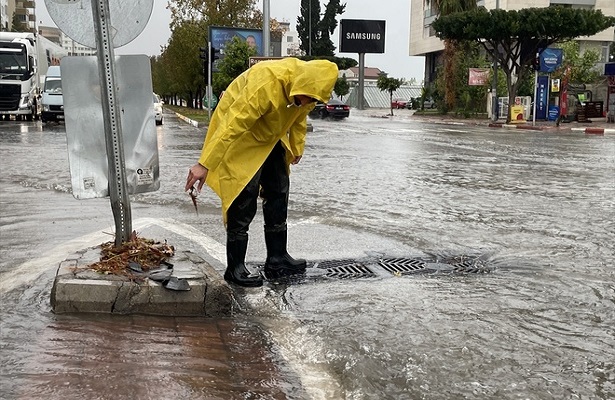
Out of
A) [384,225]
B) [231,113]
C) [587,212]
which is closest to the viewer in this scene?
[231,113]

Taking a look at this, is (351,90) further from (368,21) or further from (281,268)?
(281,268)

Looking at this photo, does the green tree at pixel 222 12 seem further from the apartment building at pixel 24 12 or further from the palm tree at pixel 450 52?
the apartment building at pixel 24 12

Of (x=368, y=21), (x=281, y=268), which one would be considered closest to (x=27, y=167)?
(x=281, y=268)

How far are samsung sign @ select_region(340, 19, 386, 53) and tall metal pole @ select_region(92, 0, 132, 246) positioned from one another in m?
72.5

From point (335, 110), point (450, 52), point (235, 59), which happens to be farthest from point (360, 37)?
point (235, 59)

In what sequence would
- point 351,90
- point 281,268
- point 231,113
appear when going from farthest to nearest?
point 351,90
point 281,268
point 231,113

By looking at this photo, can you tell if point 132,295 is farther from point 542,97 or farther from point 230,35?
point 230,35

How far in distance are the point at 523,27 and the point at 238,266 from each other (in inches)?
1343

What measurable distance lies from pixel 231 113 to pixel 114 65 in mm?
760

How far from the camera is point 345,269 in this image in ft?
17.6

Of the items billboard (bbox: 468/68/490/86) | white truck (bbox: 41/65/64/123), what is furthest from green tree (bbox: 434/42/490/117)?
white truck (bbox: 41/65/64/123)

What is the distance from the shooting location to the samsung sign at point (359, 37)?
7556 cm

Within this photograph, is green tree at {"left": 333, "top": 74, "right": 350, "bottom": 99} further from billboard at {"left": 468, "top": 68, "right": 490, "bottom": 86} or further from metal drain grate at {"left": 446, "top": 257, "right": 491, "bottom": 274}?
metal drain grate at {"left": 446, "top": 257, "right": 491, "bottom": 274}

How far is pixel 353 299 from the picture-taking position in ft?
14.9
